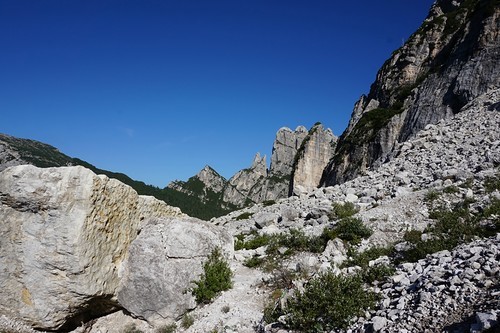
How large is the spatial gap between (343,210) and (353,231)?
10.1 feet

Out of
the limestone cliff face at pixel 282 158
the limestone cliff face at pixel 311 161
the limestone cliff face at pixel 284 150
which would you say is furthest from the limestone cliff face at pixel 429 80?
the limestone cliff face at pixel 284 150

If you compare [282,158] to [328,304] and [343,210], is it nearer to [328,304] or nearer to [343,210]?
[343,210]

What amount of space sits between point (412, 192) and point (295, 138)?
595ft

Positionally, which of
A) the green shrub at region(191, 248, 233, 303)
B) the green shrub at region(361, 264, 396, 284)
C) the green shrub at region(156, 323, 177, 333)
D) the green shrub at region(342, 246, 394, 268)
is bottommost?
the green shrub at region(156, 323, 177, 333)

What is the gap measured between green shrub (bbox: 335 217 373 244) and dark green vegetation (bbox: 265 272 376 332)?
151 inches

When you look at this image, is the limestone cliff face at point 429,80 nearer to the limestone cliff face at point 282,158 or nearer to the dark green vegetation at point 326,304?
the dark green vegetation at point 326,304

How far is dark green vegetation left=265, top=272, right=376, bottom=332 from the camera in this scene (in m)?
7.32

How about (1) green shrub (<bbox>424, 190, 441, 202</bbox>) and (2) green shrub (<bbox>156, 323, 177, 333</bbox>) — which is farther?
(1) green shrub (<bbox>424, 190, 441, 202</bbox>)

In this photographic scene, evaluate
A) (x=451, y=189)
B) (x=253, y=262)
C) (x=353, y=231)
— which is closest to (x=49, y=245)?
(x=253, y=262)

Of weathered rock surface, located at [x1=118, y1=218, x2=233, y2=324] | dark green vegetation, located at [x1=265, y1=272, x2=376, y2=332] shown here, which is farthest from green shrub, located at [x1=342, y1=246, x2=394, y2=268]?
weathered rock surface, located at [x1=118, y1=218, x2=233, y2=324]

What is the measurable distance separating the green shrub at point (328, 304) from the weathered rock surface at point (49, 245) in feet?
19.1

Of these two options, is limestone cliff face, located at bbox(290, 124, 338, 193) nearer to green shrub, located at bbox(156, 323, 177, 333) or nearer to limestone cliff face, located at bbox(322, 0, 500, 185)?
limestone cliff face, located at bbox(322, 0, 500, 185)

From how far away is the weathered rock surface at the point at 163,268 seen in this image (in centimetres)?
1022

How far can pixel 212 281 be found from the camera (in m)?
10.5
